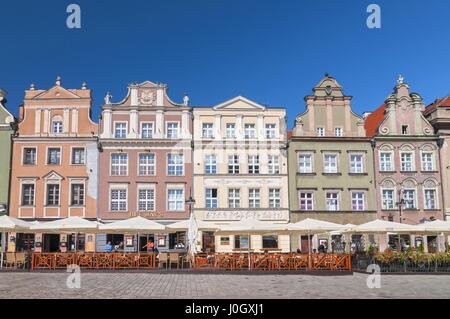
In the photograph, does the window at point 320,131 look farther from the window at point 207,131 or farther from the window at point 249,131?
the window at point 207,131

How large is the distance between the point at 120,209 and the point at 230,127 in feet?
30.4

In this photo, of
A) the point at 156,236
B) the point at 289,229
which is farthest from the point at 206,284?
the point at 156,236

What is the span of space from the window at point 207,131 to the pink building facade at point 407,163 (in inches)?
444

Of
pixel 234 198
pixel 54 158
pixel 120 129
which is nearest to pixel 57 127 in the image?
pixel 54 158

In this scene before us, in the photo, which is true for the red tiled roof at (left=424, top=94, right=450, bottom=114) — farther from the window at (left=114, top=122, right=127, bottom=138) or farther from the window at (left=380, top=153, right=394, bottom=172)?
the window at (left=114, top=122, right=127, bottom=138)

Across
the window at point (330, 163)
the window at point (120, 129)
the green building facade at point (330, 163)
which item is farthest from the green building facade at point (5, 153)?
the window at point (330, 163)

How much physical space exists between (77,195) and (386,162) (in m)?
21.1

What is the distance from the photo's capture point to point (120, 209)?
121ft

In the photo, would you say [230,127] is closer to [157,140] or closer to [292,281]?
[157,140]

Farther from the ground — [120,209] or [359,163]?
[359,163]

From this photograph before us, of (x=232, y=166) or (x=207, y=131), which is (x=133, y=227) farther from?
(x=207, y=131)

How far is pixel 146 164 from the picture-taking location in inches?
1473

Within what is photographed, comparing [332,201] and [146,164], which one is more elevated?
[146,164]

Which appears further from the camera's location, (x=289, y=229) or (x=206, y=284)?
(x=289, y=229)
